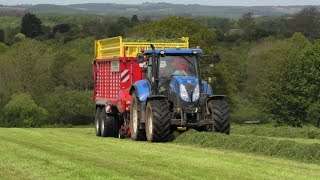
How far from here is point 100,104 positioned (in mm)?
25391

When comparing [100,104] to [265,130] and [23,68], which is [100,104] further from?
[23,68]

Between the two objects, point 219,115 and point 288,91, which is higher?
point 219,115

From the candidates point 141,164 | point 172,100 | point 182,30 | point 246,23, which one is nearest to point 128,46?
point 172,100

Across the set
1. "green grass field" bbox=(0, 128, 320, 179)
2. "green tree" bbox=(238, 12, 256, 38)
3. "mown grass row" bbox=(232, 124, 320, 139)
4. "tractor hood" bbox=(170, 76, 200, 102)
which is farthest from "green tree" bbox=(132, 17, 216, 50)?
"green tree" bbox=(238, 12, 256, 38)

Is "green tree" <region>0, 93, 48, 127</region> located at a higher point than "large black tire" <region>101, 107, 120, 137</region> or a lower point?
lower

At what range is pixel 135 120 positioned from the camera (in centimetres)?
2041

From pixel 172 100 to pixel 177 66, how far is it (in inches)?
48.5

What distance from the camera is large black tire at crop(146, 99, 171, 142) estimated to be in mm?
18422

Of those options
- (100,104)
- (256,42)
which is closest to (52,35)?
(256,42)

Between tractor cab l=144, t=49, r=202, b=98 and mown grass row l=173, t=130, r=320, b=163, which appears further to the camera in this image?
tractor cab l=144, t=49, r=202, b=98

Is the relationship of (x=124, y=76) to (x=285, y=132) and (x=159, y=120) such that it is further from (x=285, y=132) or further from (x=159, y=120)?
(x=285, y=132)

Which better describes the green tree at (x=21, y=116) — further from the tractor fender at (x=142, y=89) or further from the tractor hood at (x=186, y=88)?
the tractor hood at (x=186, y=88)

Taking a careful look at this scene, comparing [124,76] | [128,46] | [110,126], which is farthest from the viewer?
[110,126]

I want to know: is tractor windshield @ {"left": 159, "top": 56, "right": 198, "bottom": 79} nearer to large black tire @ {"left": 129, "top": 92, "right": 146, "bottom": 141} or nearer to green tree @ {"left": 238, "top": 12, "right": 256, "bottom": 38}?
large black tire @ {"left": 129, "top": 92, "right": 146, "bottom": 141}
